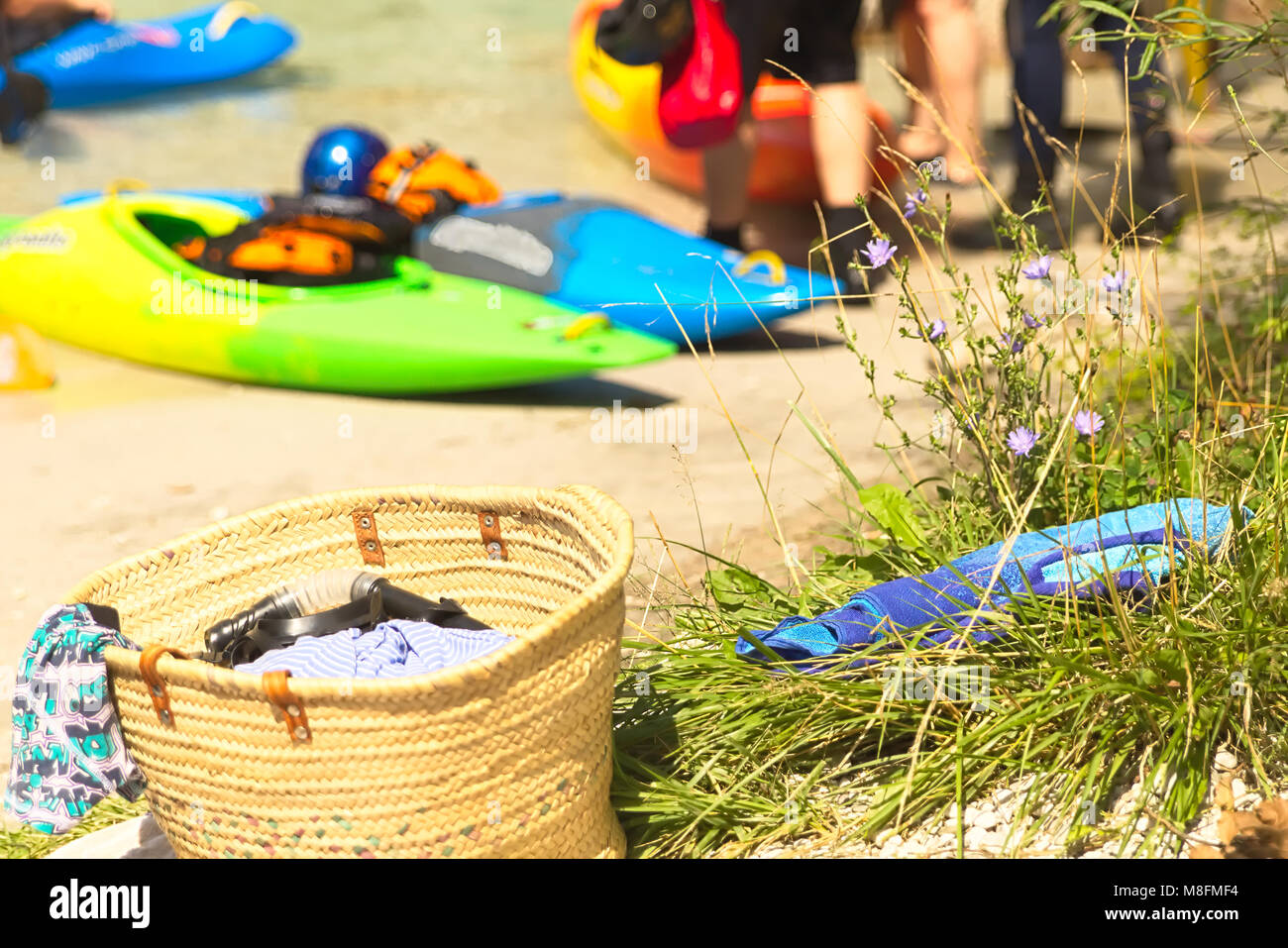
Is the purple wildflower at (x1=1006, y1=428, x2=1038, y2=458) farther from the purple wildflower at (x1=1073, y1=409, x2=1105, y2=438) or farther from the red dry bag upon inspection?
the red dry bag

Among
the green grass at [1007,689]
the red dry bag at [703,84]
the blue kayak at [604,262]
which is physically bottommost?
the green grass at [1007,689]

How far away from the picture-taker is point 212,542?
7.43 ft

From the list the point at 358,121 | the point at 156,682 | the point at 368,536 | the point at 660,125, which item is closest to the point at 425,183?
the point at 660,125

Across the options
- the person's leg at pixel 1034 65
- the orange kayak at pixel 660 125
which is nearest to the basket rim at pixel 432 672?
the orange kayak at pixel 660 125

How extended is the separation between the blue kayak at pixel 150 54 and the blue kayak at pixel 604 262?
5.40m

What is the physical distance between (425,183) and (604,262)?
996 mm

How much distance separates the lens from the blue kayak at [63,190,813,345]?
476cm

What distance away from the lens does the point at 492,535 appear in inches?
91.2

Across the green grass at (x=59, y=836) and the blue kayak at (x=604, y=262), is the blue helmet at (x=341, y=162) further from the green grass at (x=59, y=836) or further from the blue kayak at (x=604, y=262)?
the green grass at (x=59, y=836)

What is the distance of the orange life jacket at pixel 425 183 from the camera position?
17.6 feet

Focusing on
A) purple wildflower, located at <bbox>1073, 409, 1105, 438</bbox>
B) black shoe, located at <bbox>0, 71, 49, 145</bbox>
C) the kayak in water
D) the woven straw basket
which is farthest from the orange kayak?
the woven straw basket
